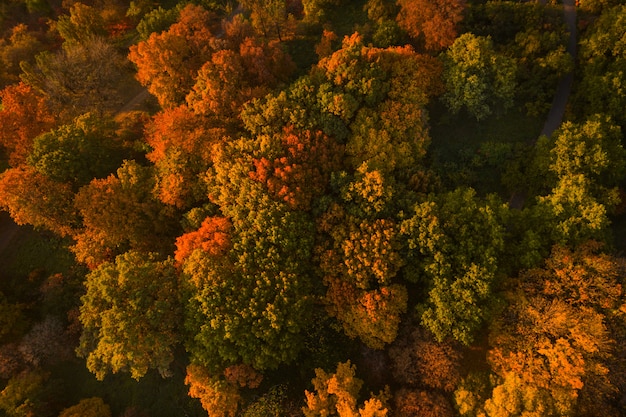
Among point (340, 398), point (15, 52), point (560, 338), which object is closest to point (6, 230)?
point (15, 52)

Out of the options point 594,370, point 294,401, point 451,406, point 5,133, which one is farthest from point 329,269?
point 5,133

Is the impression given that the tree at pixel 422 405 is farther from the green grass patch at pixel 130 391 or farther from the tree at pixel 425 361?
the green grass patch at pixel 130 391

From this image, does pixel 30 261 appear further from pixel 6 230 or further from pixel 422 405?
pixel 422 405

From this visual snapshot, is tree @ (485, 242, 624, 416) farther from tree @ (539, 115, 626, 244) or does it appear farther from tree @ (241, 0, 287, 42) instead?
tree @ (241, 0, 287, 42)

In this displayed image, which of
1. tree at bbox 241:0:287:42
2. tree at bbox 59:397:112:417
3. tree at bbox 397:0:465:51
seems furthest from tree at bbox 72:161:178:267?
tree at bbox 397:0:465:51

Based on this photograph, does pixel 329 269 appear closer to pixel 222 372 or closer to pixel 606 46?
pixel 222 372

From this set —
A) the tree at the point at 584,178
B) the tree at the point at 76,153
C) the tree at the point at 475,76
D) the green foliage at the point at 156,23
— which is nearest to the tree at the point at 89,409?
the tree at the point at 76,153
